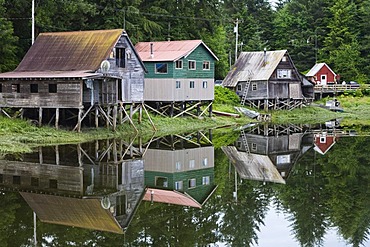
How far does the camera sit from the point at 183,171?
2614cm

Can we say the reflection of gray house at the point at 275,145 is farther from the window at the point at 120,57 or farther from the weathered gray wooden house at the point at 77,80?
the window at the point at 120,57

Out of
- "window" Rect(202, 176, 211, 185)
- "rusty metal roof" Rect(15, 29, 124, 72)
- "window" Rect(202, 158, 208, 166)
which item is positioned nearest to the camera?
"window" Rect(202, 176, 211, 185)

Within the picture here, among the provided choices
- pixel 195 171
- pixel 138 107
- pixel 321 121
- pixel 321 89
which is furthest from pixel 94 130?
pixel 321 89

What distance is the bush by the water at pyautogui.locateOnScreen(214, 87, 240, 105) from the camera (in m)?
56.3

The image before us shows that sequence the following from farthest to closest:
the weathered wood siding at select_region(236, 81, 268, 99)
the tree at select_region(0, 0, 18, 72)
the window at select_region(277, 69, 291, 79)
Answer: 1. the window at select_region(277, 69, 291, 79)
2. the weathered wood siding at select_region(236, 81, 268, 99)
3. the tree at select_region(0, 0, 18, 72)

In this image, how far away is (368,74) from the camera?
79.9 metres

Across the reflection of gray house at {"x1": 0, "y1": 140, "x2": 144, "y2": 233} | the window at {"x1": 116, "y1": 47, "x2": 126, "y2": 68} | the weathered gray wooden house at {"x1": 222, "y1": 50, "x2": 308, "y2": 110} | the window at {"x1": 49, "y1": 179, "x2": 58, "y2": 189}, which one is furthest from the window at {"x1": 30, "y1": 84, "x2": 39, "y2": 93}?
the weathered gray wooden house at {"x1": 222, "y1": 50, "x2": 308, "y2": 110}

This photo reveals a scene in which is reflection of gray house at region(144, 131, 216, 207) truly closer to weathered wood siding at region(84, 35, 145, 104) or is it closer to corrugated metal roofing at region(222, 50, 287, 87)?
weathered wood siding at region(84, 35, 145, 104)

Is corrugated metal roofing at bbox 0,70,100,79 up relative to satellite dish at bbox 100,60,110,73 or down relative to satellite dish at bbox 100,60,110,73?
down

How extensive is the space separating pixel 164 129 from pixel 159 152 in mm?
10712

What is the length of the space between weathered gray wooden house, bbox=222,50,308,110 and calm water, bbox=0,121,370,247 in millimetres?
25142

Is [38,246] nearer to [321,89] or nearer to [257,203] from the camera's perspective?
[257,203]

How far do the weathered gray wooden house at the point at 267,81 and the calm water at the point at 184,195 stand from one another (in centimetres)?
2514

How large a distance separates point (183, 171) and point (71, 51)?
15607mm
